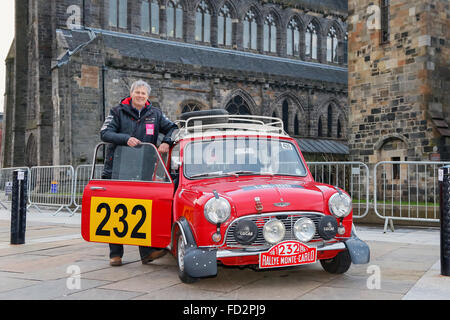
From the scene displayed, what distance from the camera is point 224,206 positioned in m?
4.84

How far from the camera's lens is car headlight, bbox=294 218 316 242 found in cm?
500

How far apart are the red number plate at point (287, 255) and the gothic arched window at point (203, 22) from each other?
98.7 feet

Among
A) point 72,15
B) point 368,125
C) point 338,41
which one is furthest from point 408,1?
point 338,41

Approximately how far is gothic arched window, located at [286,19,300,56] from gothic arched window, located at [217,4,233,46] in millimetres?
5286

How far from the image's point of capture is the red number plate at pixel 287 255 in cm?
478

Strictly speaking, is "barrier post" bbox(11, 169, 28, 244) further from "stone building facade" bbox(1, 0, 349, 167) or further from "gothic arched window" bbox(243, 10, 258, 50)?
"gothic arched window" bbox(243, 10, 258, 50)

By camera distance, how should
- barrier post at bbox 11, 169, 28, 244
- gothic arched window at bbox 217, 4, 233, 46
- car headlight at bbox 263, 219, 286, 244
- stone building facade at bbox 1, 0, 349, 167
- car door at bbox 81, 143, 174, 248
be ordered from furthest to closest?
gothic arched window at bbox 217, 4, 233, 46 < stone building facade at bbox 1, 0, 349, 167 < barrier post at bbox 11, 169, 28, 244 < car door at bbox 81, 143, 174, 248 < car headlight at bbox 263, 219, 286, 244

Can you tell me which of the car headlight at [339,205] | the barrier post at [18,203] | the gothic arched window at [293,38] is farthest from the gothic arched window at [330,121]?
the car headlight at [339,205]

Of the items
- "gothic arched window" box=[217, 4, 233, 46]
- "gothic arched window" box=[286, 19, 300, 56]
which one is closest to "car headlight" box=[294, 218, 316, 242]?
"gothic arched window" box=[217, 4, 233, 46]

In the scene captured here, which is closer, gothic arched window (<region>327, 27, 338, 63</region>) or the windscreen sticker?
the windscreen sticker

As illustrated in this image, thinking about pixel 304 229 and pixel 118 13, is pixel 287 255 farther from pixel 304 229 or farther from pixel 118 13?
pixel 118 13

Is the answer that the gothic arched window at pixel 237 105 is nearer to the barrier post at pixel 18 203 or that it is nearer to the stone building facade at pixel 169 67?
the stone building facade at pixel 169 67
